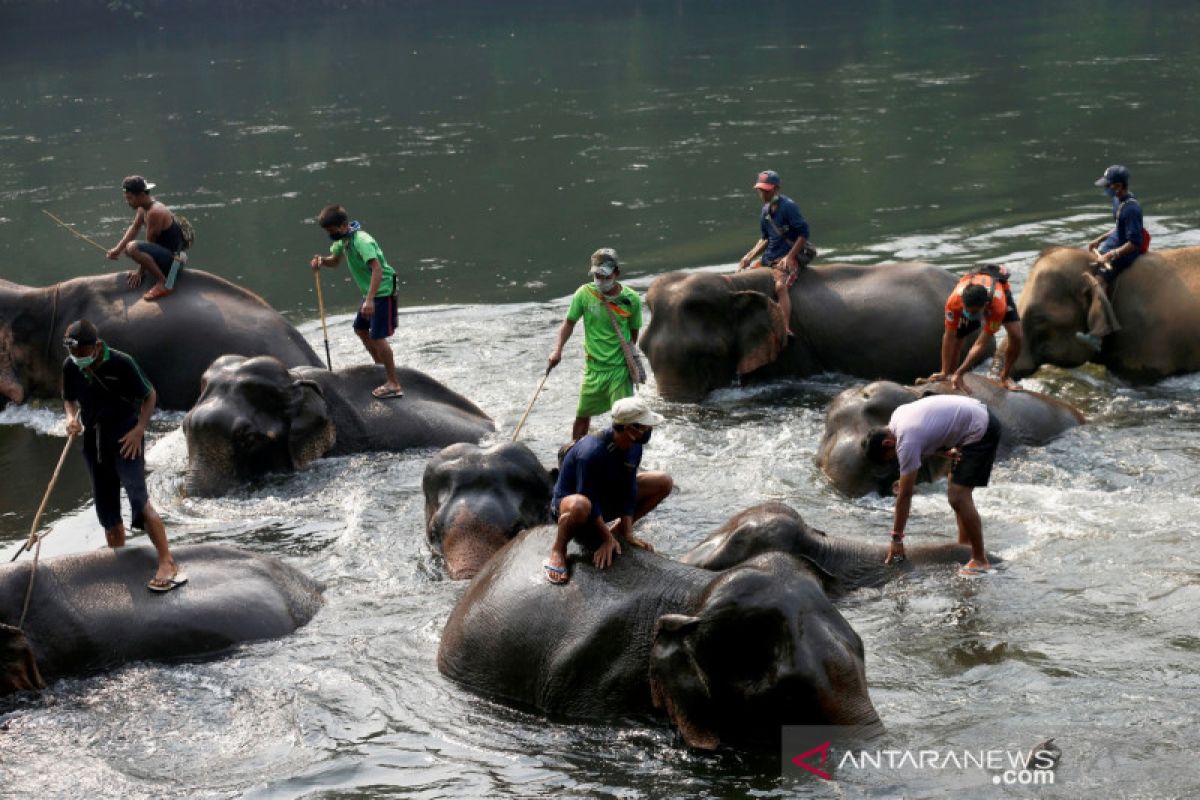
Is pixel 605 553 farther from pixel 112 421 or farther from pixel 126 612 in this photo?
pixel 112 421

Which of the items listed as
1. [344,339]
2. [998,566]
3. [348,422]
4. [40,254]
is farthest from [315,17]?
[998,566]

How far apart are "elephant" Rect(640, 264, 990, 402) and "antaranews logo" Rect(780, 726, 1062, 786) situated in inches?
290

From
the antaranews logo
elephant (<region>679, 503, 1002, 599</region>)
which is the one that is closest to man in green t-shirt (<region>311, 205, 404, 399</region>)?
elephant (<region>679, 503, 1002, 599</region>)

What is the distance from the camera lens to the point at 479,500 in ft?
32.3

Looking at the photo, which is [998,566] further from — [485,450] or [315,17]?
[315,17]

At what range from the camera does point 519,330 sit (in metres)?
17.0

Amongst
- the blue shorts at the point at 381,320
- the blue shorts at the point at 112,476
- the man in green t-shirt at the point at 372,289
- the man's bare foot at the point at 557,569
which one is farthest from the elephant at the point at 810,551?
the blue shorts at the point at 381,320

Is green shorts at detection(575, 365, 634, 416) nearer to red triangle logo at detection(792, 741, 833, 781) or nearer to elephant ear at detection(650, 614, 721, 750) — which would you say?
elephant ear at detection(650, 614, 721, 750)

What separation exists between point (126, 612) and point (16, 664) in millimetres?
669

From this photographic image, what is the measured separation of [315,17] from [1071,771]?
178ft

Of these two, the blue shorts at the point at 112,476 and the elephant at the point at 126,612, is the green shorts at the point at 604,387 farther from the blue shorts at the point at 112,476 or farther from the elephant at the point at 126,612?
the blue shorts at the point at 112,476

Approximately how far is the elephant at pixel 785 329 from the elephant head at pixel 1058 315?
30.5 inches

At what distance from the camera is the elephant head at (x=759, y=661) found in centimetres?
694

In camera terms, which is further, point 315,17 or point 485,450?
point 315,17
